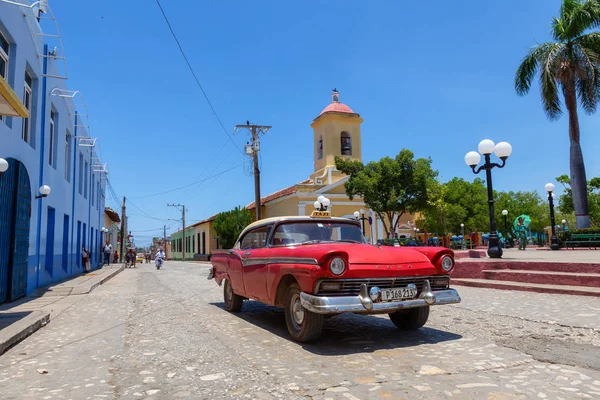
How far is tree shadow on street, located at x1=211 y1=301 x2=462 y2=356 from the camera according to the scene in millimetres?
4723

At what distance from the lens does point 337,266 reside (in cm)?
449

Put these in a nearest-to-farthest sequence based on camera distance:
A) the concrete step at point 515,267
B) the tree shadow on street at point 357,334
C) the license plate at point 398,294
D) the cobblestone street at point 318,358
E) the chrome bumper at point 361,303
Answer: the cobblestone street at point 318,358 → the chrome bumper at point 361,303 → the license plate at point 398,294 → the tree shadow on street at point 357,334 → the concrete step at point 515,267

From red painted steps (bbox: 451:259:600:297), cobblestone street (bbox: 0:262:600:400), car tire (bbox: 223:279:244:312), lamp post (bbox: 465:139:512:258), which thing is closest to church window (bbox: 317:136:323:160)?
lamp post (bbox: 465:139:512:258)

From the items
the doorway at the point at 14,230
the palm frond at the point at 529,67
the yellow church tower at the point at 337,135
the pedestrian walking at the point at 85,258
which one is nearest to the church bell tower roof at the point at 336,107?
the yellow church tower at the point at 337,135

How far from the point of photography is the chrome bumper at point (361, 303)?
430cm

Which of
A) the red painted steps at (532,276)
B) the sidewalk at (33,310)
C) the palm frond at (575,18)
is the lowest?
the sidewalk at (33,310)

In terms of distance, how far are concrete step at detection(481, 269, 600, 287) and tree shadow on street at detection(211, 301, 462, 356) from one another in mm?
4601

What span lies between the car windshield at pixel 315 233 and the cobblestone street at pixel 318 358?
47.1 inches

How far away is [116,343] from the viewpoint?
17.6ft

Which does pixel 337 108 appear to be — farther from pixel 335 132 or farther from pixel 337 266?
pixel 337 266

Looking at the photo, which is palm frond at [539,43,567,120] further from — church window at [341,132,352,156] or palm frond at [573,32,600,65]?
church window at [341,132,352,156]

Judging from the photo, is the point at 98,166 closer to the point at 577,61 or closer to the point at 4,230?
the point at 4,230

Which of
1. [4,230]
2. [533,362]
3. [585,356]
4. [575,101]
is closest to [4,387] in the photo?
[533,362]

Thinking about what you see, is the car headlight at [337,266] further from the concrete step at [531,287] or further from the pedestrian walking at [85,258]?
the pedestrian walking at [85,258]
